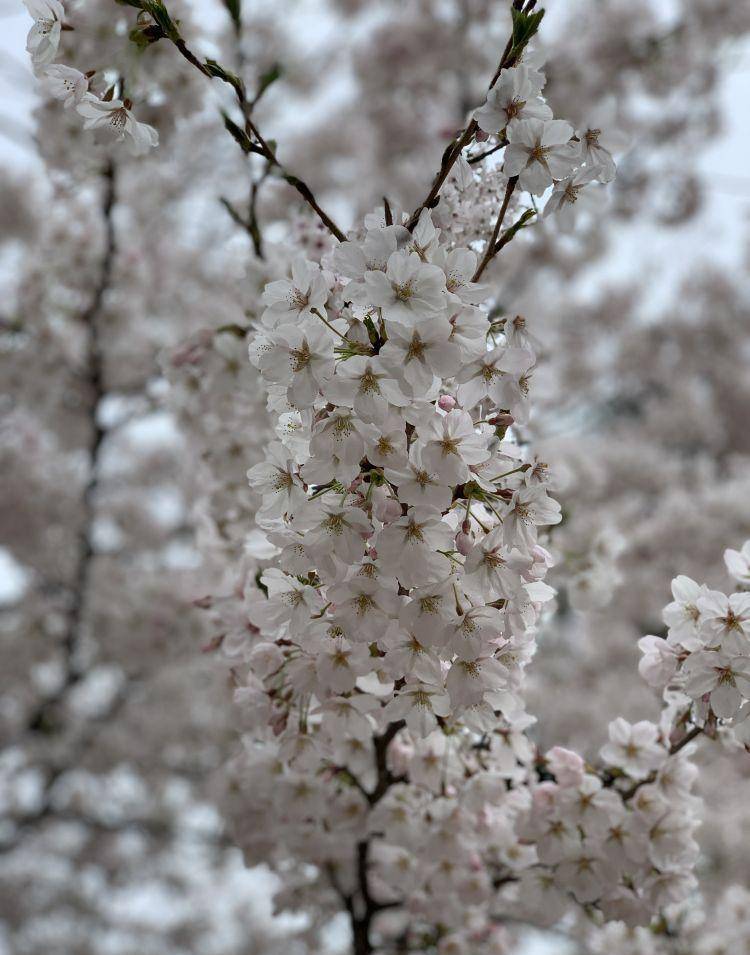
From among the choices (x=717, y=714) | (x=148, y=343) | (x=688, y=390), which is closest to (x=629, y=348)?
(x=688, y=390)

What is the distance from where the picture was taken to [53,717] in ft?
18.1

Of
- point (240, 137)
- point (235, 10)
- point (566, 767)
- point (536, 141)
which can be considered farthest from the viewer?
point (235, 10)

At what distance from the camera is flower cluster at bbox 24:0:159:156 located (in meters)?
1.28

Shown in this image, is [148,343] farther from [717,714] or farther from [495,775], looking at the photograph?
[717,714]

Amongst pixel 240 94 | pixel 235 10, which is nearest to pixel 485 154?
pixel 240 94

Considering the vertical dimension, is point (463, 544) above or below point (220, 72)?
below

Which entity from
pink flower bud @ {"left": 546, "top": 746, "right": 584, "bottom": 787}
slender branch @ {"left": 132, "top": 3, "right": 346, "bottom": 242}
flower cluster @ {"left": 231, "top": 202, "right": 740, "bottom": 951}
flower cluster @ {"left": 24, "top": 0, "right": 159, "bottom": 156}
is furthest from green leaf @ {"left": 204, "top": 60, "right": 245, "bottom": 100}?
pink flower bud @ {"left": 546, "top": 746, "right": 584, "bottom": 787}

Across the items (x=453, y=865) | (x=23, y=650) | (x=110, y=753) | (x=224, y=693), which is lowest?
(x=453, y=865)

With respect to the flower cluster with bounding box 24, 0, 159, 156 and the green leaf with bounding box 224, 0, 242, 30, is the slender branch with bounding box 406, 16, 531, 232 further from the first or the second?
the green leaf with bounding box 224, 0, 242, 30

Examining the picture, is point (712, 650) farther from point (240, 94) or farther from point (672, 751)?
point (240, 94)

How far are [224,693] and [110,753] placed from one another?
394cm

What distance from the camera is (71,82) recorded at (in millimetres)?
1280

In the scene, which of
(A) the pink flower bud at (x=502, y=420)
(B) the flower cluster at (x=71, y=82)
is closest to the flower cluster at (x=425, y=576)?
(A) the pink flower bud at (x=502, y=420)

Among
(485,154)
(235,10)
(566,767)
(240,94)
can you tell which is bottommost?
(566,767)
